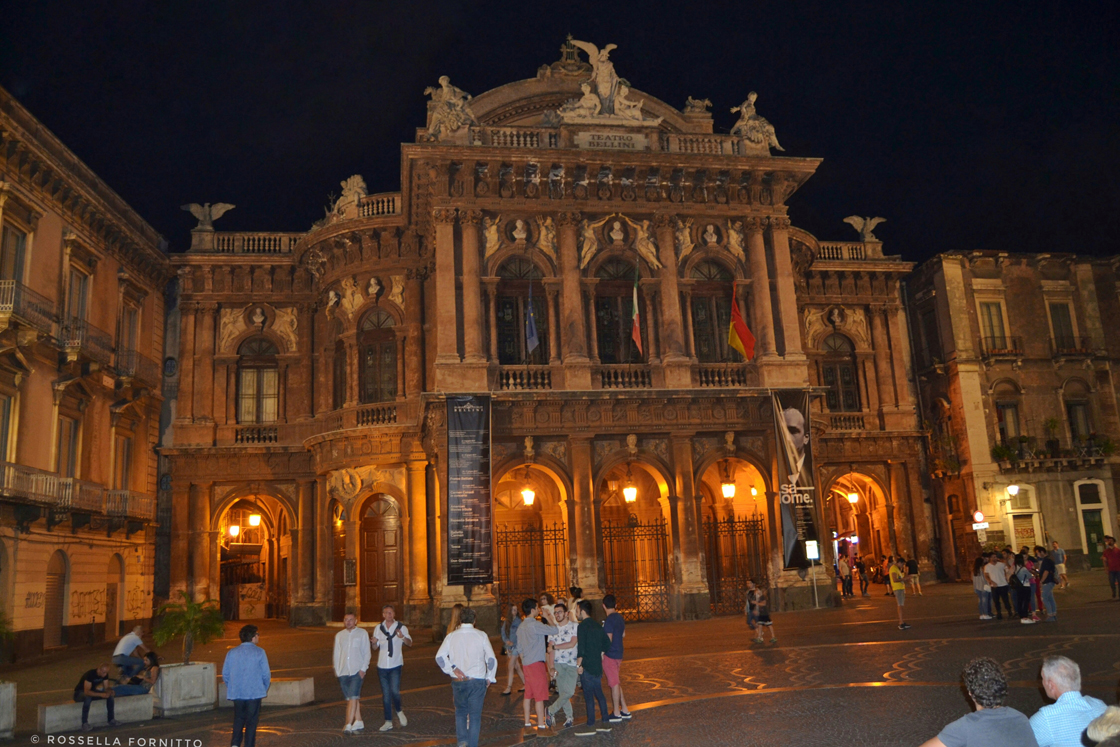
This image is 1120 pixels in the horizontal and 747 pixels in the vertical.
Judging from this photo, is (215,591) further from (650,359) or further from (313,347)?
(650,359)

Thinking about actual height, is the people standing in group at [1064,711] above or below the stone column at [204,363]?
below

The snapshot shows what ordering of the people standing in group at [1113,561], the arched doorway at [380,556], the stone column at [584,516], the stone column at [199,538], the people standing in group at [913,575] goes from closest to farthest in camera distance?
the people standing in group at [1113,561], the stone column at [584,516], the arched doorway at [380,556], the people standing in group at [913,575], the stone column at [199,538]

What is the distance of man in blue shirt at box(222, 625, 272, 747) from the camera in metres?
9.09

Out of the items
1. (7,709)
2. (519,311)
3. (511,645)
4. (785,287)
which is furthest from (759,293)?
(7,709)

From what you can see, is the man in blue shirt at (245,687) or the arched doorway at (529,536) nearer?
the man in blue shirt at (245,687)

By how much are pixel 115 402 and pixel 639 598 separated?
16.1 metres

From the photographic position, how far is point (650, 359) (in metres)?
24.3

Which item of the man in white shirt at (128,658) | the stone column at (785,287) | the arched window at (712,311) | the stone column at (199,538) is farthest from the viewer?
the stone column at (199,538)

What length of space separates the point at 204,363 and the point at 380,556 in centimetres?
925

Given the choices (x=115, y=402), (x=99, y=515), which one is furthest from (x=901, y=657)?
(x=115, y=402)

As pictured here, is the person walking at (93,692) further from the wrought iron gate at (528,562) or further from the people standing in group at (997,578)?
the people standing in group at (997,578)

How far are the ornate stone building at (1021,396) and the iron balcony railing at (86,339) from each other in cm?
2814

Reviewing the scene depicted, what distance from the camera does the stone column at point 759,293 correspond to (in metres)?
24.7

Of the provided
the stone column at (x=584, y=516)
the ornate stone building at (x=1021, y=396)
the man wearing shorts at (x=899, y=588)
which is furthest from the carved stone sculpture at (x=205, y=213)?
the ornate stone building at (x=1021, y=396)
